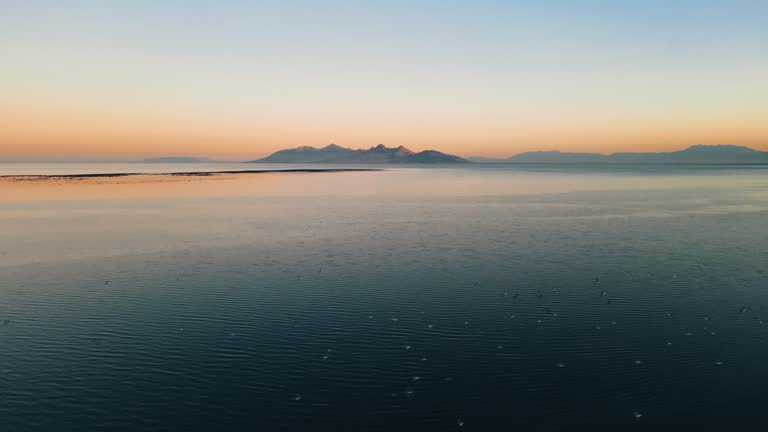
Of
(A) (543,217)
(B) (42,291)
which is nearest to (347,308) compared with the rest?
(B) (42,291)

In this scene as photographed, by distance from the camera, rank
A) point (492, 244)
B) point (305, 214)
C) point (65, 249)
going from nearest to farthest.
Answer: point (65, 249)
point (492, 244)
point (305, 214)

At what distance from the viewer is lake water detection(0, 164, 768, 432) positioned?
11891 millimetres

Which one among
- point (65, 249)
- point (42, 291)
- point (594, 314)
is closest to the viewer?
point (594, 314)

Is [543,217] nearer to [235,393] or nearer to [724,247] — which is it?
[724,247]

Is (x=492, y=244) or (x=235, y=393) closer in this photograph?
(x=235, y=393)

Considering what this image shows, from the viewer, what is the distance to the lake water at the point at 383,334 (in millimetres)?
11891

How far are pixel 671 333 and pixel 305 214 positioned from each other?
131ft

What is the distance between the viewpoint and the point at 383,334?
1650cm

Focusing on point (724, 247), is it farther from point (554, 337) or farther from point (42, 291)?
point (42, 291)

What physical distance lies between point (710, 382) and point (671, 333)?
11.3 feet

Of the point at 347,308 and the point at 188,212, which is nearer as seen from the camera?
the point at 347,308

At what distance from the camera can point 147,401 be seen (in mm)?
12203

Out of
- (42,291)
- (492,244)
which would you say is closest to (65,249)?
(42,291)

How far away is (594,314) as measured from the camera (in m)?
18.5
